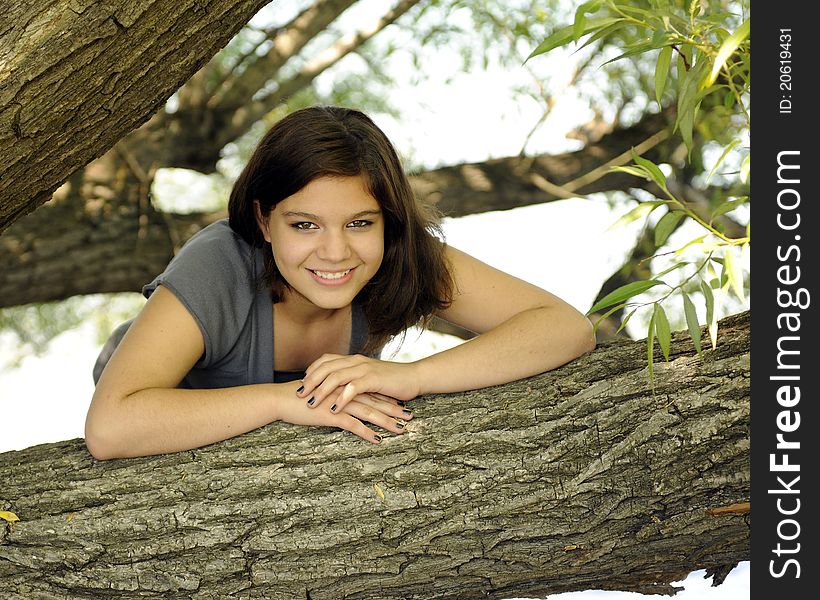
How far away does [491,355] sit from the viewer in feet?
7.32

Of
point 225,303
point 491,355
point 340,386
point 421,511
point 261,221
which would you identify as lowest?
point 421,511

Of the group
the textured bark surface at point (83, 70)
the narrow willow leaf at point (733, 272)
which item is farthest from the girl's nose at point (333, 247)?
the narrow willow leaf at point (733, 272)

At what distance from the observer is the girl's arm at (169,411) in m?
2.08

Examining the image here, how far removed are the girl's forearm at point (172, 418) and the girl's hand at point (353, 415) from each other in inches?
1.4

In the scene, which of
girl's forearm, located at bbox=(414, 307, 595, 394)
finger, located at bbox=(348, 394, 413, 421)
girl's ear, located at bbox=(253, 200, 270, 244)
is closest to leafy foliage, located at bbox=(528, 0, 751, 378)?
girl's forearm, located at bbox=(414, 307, 595, 394)

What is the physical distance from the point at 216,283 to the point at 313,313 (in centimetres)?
Result: 32

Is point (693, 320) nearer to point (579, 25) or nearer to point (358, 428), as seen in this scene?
point (579, 25)

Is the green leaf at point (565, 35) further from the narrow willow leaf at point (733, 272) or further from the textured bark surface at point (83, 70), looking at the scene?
the textured bark surface at point (83, 70)

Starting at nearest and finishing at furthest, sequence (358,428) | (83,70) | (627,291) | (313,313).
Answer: (627,291) → (83,70) → (358,428) → (313,313)

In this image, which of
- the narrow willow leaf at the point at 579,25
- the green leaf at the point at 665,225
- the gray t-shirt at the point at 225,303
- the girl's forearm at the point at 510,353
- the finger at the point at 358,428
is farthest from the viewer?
the gray t-shirt at the point at 225,303

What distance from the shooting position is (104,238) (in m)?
4.08

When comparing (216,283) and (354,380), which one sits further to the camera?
(216,283)

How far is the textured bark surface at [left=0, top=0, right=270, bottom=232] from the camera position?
1.94m

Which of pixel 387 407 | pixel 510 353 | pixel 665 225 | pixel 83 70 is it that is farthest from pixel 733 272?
pixel 83 70
